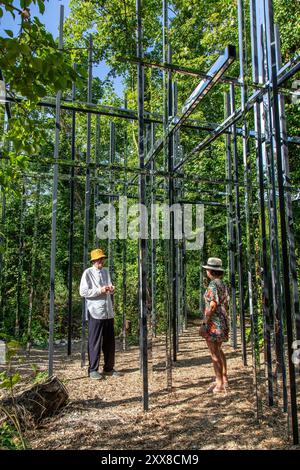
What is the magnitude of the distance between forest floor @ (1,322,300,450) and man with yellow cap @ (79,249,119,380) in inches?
10.9

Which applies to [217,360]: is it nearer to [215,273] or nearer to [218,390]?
[218,390]

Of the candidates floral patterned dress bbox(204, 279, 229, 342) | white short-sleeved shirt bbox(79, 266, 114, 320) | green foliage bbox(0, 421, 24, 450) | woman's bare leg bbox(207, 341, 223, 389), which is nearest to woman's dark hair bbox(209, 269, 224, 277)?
floral patterned dress bbox(204, 279, 229, 342)

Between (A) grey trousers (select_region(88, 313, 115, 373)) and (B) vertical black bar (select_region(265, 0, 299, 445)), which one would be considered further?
(A) grey trousers (select_region(88, 313, 115, 373))

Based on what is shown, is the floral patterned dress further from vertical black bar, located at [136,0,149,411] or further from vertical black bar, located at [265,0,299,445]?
vertical black bar, located at [265,0,299,445]

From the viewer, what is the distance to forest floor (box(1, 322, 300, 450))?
10.1 feet

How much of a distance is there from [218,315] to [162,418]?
1345 millimetres

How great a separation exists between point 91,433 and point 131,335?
646 cm

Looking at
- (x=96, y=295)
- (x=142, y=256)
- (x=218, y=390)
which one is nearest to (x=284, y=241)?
(x=142, y=256)

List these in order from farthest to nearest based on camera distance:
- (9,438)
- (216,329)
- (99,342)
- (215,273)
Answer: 1. (99,342)
2. (215,273)
3. (216,329)
4. (9,438)

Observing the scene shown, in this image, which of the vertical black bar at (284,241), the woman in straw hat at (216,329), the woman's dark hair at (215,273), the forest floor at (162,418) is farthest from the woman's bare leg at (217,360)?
the vertical black bar at (284,241)

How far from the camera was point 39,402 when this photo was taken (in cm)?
359
